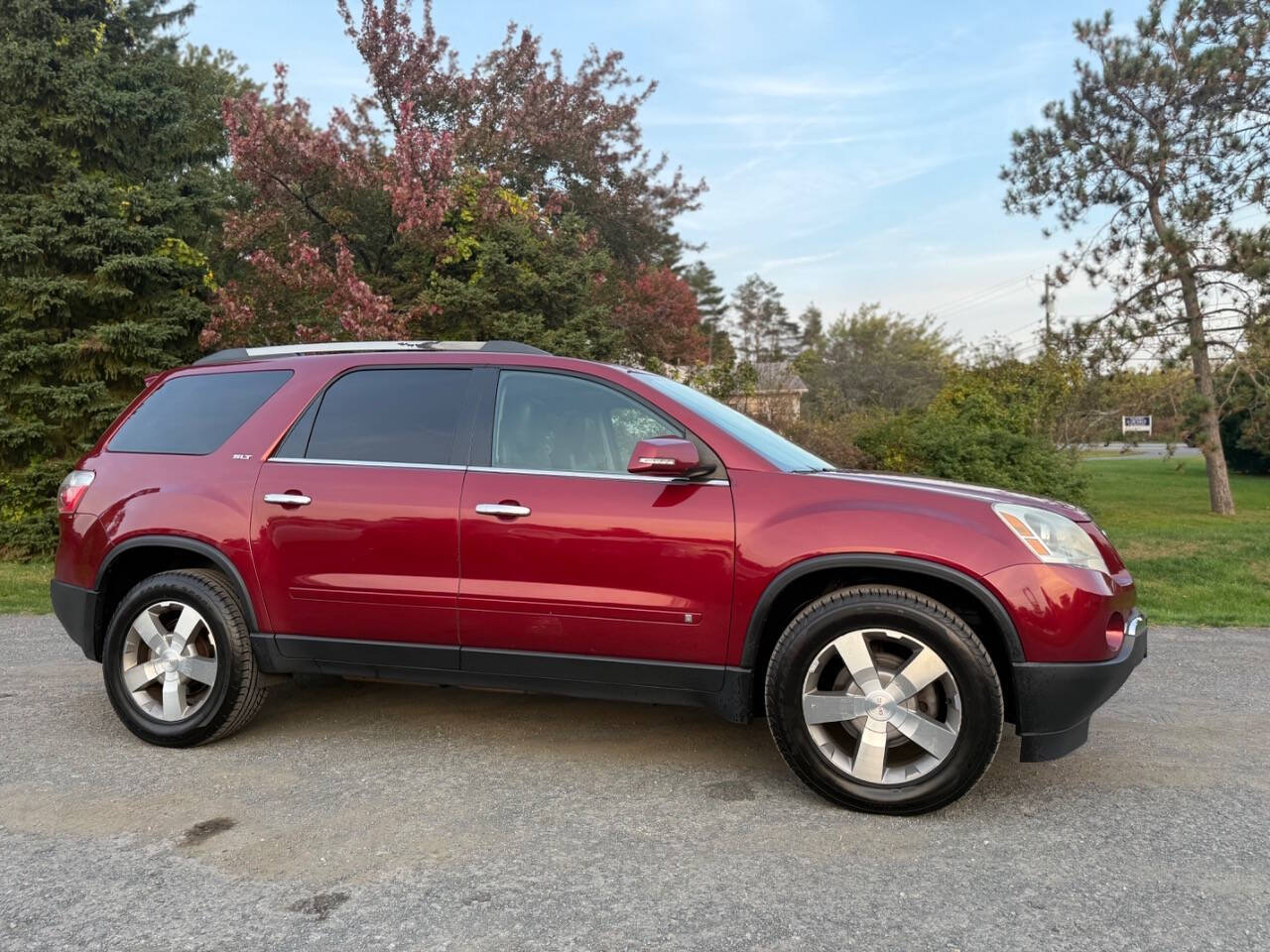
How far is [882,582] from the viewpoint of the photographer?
11.9 feet

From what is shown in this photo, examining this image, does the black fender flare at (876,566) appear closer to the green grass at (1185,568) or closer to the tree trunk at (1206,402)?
the green grass at (1185,568)

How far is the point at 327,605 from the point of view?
4.08 m

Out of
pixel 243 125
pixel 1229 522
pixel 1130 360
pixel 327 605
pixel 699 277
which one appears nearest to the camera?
pixel 327 605

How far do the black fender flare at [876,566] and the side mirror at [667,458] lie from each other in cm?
53

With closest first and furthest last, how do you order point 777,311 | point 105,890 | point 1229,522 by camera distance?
point 105,890 → point 1229,522 → point 777,311

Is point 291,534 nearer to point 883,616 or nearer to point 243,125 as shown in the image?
point 883,616

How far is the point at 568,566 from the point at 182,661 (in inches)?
75.5

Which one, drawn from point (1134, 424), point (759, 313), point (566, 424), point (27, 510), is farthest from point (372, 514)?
point (759, 313)

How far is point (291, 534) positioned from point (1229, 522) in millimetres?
18521

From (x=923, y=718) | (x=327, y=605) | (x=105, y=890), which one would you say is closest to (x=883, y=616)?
(x=923, y=718)

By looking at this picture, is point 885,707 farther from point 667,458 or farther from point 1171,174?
point 1171,174

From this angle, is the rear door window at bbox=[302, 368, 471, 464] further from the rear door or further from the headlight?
the headlight

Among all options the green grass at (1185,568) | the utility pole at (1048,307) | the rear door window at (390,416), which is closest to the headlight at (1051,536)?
the rear door window at (390,416)

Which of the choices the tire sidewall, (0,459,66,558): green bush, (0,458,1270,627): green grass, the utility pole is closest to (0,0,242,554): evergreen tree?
(0,459,66,558): green bush
